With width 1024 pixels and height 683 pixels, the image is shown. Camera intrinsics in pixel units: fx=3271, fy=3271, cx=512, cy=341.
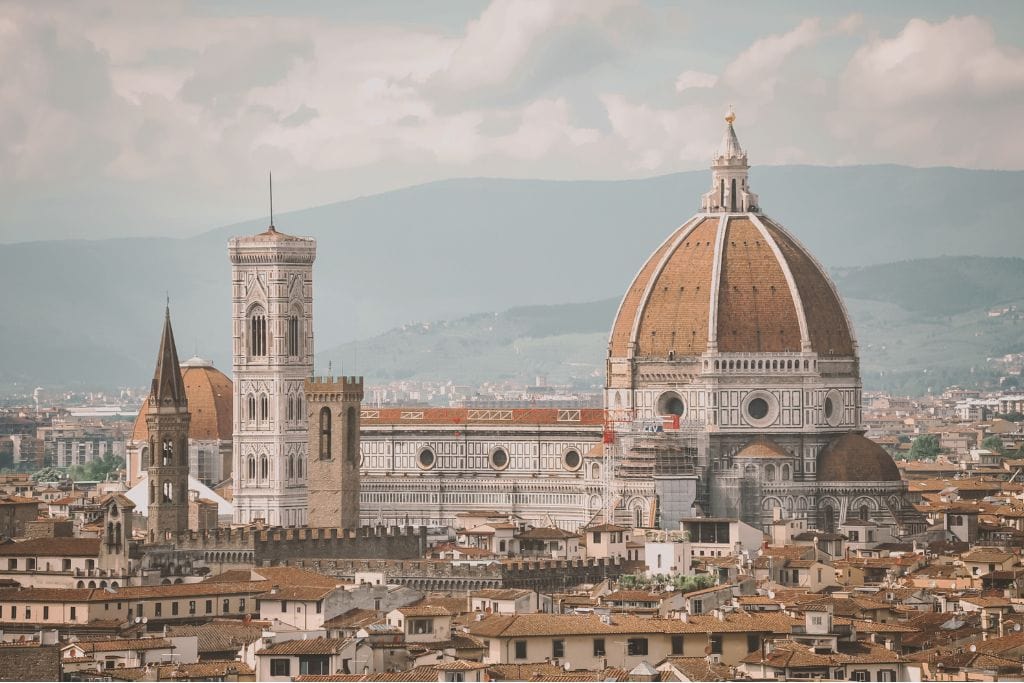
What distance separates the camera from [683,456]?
350ft

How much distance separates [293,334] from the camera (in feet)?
383

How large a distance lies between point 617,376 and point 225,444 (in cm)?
2098

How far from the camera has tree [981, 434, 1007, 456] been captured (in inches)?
6748

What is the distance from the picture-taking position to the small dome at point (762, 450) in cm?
10838

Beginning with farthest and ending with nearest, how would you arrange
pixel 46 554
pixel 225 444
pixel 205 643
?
1. pixel 225 444
2. pixel 46 554
3. pixel 205 643

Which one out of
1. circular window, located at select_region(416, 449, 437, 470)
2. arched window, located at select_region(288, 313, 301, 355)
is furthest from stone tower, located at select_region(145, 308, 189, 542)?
circular window, located at select_region(416, 449, 437, 470)

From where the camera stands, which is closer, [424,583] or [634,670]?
[634,670]

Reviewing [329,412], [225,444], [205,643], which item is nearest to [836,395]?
[329,412]

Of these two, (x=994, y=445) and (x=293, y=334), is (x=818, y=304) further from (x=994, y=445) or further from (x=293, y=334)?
(x=994, y=445)

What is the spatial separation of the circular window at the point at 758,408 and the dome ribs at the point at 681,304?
100 inches

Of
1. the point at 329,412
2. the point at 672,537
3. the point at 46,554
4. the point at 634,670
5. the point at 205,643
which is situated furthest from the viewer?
the point at 329,412

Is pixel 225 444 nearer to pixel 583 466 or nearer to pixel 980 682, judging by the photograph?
pixel 583 466

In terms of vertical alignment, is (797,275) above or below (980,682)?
above

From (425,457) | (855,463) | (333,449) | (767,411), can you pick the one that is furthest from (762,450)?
(425,457)
